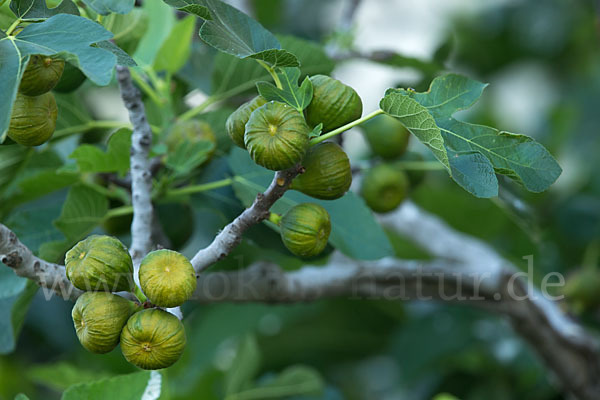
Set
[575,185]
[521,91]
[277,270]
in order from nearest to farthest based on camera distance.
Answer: [277,270] → [575,185] → [521,91]

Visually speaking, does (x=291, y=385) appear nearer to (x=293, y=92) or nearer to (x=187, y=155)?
(x=187, y=155)

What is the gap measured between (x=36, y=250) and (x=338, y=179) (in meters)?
0.68

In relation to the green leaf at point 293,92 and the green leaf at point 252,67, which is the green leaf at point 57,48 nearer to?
the green leaf at point 293,92

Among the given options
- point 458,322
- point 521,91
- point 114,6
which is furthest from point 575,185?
point 114,6

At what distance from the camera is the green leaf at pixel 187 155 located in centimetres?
123

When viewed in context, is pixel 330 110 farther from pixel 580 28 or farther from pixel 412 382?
pixel 580 28

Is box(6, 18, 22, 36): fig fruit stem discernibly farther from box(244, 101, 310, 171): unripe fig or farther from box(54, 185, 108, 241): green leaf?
box(54, 185, 108, 241): green leaf

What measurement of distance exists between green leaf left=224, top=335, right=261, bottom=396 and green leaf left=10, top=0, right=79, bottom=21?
3.39 feet

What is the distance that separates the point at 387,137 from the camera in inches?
59.7

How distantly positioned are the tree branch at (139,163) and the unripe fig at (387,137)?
56 centimetres

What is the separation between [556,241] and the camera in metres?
2.43

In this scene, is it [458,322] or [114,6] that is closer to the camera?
[114,6]

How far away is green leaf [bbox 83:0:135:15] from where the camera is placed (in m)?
0.91

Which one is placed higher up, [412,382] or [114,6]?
[114,6]
